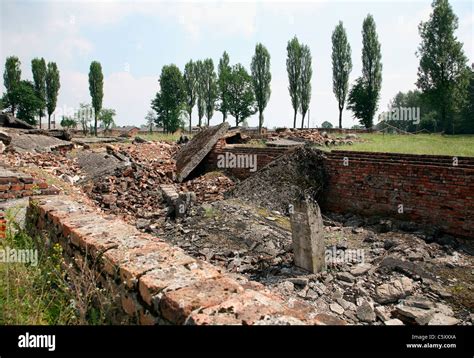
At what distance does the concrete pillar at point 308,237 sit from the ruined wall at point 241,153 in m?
3.93

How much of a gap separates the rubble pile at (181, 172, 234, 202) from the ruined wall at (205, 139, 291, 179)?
16.8 inches

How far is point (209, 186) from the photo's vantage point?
978cm

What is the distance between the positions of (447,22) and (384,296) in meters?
29.4

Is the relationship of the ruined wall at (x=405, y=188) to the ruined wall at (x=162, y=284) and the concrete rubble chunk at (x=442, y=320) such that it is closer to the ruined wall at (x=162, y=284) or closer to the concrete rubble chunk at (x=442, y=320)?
the concrete rubble chunk at (x=442, y=320)

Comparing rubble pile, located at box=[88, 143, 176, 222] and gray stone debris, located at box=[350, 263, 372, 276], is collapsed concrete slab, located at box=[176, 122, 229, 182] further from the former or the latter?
gray stone debris, located at box=[350, 263, 372, 276]

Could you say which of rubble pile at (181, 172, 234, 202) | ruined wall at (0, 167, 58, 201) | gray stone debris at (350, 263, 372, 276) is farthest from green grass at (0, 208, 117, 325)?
rubble pile at (181, 172, 234, 202)

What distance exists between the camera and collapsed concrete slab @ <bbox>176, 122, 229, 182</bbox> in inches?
414

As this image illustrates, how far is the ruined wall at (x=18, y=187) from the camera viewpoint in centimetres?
434

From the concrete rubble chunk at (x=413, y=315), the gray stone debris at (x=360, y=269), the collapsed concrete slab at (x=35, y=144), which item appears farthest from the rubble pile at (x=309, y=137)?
the concrete rubble chunk at (x=413, y=315)

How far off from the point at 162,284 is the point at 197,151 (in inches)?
361

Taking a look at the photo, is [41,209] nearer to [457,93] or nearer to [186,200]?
[186,200]

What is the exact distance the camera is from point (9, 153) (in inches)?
385

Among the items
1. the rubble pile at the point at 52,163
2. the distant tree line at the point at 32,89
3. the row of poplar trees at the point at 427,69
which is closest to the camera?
the rubble pile at the point at 52,163
